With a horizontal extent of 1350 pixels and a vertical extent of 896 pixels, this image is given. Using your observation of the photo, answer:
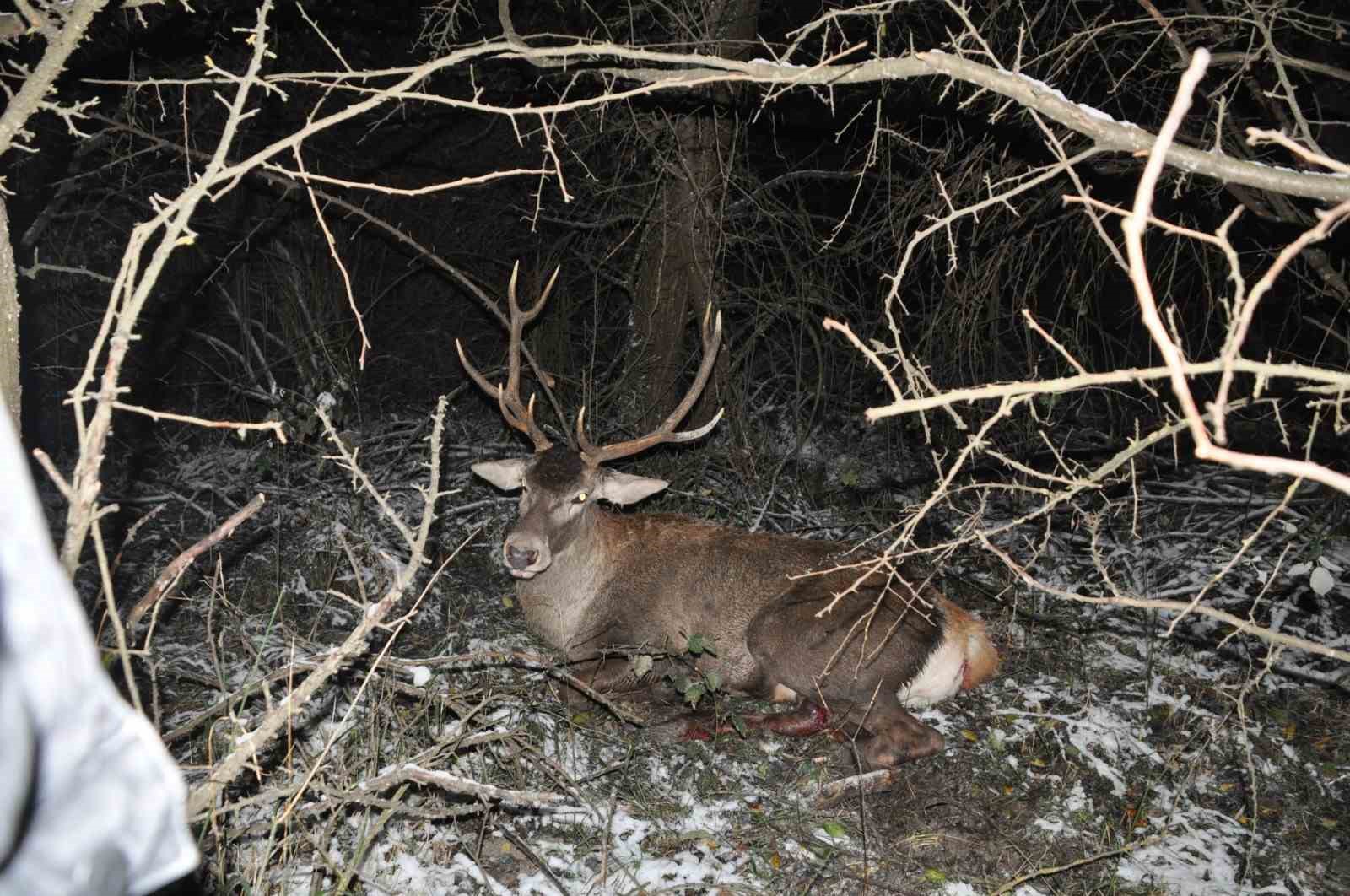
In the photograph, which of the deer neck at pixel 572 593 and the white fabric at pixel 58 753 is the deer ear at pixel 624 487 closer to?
the deer neck at pixel 572 593

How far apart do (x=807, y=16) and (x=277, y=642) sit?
6.39m

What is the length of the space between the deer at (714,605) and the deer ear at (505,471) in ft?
0.04

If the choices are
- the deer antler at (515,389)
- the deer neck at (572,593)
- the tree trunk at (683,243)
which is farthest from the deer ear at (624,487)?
the tree trunk at (683,243)

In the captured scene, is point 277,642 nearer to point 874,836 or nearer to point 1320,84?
point 874,836

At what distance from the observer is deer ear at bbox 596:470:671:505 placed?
228 inches

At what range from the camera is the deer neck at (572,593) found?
566cm

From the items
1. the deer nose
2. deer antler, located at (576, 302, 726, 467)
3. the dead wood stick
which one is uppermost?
the dead wood stick

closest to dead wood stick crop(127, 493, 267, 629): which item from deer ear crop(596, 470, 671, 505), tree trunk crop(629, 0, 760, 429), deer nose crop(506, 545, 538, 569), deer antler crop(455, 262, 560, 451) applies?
deer nose crop(506, 545, 538, 569)

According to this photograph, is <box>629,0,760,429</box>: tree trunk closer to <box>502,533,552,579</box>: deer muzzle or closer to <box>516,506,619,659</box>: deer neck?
<box>516,506,619,659</box>: deer neck

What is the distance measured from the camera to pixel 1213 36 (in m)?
4.95

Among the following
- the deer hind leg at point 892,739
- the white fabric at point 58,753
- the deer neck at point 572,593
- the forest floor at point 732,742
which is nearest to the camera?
the white fabric at point 58,753

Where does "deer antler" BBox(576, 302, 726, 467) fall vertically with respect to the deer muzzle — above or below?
above

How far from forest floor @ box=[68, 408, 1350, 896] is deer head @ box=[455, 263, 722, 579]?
46 cm

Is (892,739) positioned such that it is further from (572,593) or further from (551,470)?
(551,470)
